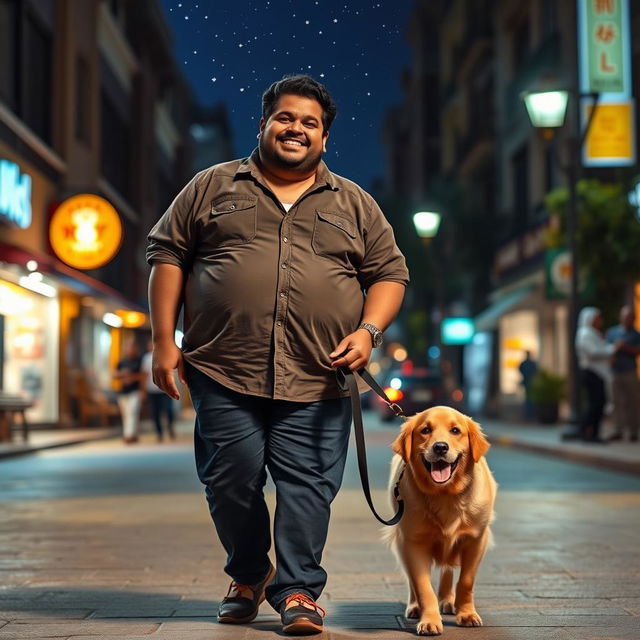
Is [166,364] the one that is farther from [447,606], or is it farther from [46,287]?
[46,287]

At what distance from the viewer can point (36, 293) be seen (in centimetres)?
2573

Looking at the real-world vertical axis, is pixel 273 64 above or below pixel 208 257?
above

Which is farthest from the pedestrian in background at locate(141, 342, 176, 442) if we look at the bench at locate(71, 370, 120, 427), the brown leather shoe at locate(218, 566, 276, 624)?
the brown leather shoe at locate(218, 566, 276, 624)

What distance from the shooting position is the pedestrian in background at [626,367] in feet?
57.2

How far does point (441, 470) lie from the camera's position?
15.2 feet

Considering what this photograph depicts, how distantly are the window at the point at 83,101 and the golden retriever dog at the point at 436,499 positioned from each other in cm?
2653

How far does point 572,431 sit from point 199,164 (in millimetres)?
69075

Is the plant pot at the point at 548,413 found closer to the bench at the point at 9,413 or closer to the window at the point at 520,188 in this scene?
the window at the point at 520,188

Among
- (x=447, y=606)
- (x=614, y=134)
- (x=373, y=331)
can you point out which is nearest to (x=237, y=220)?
(x=373, y=331)

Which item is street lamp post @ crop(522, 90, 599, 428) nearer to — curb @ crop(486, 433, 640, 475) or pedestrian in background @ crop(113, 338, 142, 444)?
curb @ crop(486, 433, 640, 475)

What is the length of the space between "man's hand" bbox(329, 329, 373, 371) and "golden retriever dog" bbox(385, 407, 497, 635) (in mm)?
293

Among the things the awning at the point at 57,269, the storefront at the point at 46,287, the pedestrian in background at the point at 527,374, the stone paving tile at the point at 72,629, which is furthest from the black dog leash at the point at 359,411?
the pedestrian in background at the point at 527,374

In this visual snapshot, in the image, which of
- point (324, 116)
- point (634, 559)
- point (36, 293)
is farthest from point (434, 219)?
point (324, 116)

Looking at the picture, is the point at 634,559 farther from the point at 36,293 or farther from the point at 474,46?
the point at 474,46
